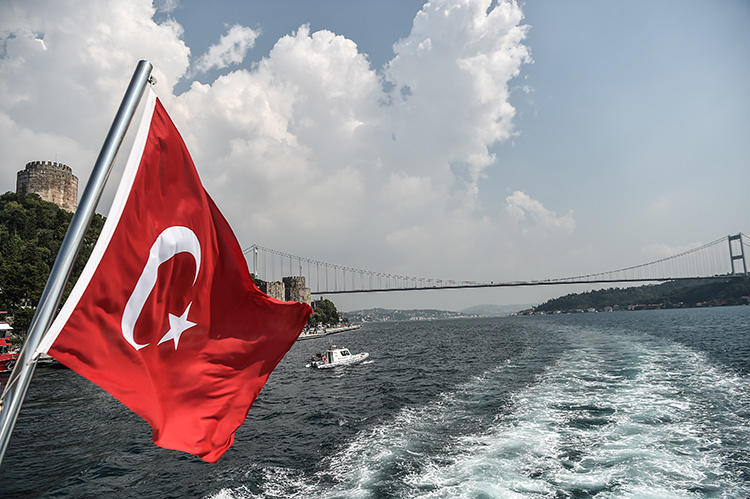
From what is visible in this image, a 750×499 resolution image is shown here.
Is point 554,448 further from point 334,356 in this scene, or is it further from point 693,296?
point 693,296

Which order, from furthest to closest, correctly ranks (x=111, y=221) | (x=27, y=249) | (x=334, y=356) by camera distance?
(x=27, y=249), (x=334, y=356), (x=111, y=221)

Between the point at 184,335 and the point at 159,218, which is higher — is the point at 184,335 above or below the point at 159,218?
below

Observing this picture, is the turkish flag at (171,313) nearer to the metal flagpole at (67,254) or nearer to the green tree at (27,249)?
the metal flagpole at (67,254)

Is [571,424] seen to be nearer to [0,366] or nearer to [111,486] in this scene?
[111,486]

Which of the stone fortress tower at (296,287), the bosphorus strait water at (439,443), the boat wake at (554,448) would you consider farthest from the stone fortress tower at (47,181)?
the boat wake at (554,448)

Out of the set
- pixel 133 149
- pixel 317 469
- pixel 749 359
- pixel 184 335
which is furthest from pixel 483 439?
pixel 749 359

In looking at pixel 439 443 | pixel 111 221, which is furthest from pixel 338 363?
pixel 111 221
